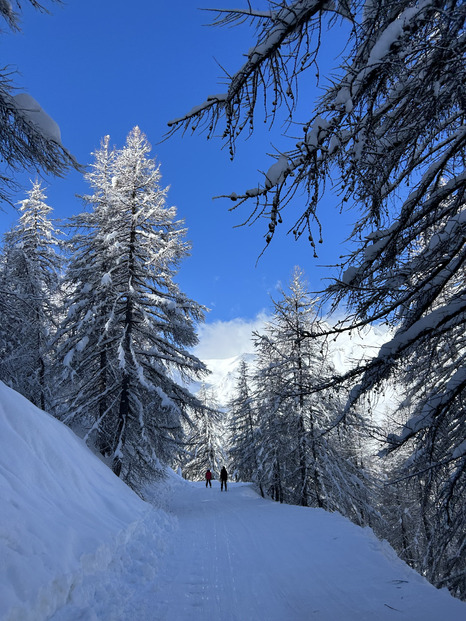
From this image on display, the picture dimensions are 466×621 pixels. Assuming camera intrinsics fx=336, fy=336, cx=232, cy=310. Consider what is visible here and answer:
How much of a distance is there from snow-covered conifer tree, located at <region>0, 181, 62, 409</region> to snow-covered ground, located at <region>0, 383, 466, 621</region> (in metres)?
9.01

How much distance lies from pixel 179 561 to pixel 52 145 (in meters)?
7.10

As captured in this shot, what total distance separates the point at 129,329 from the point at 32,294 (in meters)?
4.89

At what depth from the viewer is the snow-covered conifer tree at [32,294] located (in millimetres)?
14641

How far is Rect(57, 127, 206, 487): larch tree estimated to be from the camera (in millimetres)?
11523

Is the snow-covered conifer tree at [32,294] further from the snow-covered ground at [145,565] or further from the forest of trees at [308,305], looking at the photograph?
the snow-covered ground at [145,565]

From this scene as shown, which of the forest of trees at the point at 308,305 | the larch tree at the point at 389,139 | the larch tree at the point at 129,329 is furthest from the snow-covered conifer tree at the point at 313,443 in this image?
→ the larch tree at the point at 389,139

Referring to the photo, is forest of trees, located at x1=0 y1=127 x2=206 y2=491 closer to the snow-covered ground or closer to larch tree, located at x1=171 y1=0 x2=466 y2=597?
the snow-covered ground

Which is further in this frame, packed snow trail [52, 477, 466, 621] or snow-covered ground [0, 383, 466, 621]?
packed snow trail [52, 477, 466, 621]

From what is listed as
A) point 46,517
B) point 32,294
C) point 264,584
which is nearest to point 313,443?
point 264,584

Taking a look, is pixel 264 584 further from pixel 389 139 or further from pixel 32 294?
pixel 32 294

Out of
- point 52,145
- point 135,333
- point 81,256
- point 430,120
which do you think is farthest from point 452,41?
point 81,256

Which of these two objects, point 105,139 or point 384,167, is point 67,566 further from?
point 105,139

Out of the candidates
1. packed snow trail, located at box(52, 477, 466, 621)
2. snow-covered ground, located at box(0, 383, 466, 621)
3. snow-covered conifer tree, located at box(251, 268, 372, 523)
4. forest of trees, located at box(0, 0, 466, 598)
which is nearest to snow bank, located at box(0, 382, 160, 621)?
snow-covered ground, located at box(0, 383, 466, 621)

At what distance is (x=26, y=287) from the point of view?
52.2 feet
